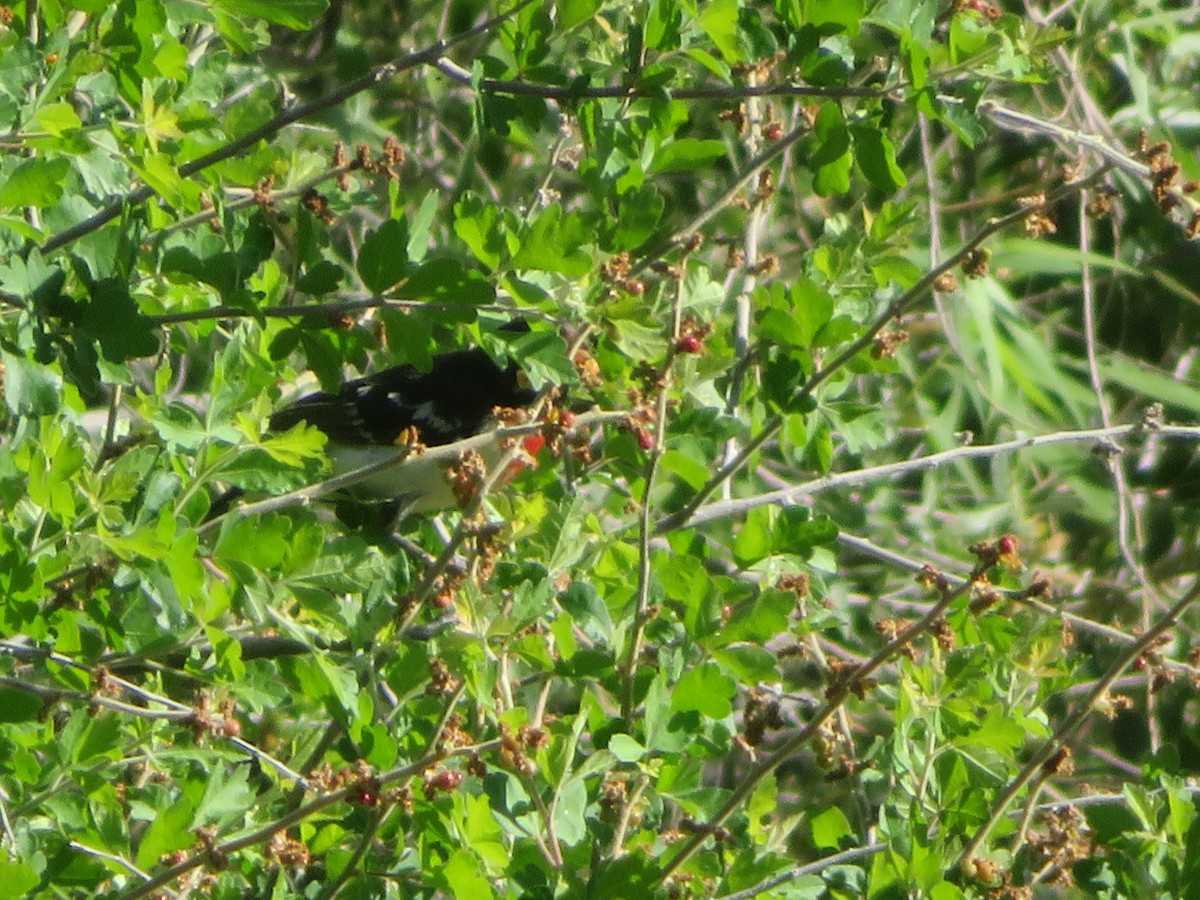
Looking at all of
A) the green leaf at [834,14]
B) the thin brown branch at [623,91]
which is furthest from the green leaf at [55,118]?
the green leaf at [834,14]

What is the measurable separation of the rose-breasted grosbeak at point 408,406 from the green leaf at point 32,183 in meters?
1.70

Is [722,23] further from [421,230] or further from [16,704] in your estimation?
[16,704]

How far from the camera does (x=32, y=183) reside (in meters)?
1.75

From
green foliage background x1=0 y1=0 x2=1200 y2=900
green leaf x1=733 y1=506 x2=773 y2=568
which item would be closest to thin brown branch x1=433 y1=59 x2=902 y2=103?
green foliage background x1=0 y1=0 x2=1200 y2=900

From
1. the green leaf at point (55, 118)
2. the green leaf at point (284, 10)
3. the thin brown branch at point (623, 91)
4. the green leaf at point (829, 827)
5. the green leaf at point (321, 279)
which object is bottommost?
the green leaf at point (829, 827)

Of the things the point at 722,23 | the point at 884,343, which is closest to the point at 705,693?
the point at 884,343

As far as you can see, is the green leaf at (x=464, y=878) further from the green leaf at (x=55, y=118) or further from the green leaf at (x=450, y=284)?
the green leaf at (x=55, y=118)

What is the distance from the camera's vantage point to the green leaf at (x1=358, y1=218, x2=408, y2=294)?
5.97 feet

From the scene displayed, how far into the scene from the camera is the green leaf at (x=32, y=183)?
1.75 metres

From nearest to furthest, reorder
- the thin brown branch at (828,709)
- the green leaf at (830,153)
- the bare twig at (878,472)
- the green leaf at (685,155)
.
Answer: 1. the thin brown branch at (828,709)
2. the green leaf at (830,153)
3. the green leaf at (685,155)
4. the bare twig at (878,472)

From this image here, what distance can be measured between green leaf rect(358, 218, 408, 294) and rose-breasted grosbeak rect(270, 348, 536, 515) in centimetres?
163

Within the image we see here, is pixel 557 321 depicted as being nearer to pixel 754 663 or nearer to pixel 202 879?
pixel 754 663

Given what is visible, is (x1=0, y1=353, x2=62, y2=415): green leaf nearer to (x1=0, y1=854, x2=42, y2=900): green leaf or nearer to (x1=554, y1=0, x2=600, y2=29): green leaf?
(x1=0, y1=854, x2=42, y2=900): green leaf

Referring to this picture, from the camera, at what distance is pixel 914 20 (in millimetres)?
1884
